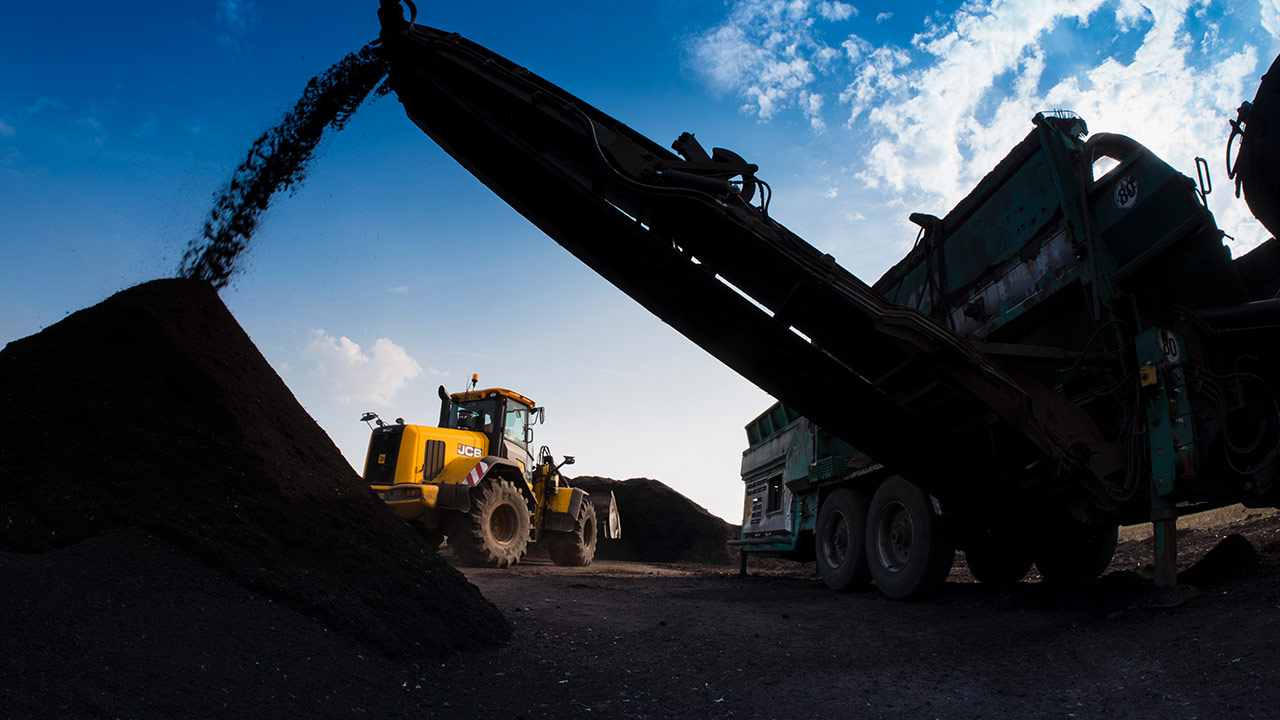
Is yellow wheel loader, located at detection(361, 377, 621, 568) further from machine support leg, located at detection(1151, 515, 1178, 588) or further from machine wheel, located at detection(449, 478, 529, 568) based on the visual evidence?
machine support leg, located at detection(1151, 515, 1178, 588)

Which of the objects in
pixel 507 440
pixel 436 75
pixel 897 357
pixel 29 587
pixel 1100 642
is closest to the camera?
pixel 29 587

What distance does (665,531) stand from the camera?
20312 mm

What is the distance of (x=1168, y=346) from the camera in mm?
4031

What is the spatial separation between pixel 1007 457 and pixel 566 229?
3206mm

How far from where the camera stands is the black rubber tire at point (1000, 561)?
6.32m

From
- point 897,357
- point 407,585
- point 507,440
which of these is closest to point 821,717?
point 407,585

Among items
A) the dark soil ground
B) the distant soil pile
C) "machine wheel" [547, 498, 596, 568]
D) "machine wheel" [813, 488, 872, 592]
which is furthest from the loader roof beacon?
the distant soil pile

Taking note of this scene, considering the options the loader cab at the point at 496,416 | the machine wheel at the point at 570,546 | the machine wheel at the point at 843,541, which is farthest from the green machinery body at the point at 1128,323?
the machine wheel at the point at 570,546

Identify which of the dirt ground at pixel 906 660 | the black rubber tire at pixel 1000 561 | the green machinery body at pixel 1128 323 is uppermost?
the green machinery body at pixel 1128 323

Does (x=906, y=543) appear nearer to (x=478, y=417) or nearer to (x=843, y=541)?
(x=843, y=541)

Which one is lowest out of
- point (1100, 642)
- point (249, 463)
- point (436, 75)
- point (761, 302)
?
point (1100, 642)

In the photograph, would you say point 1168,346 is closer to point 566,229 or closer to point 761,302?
point 761,302

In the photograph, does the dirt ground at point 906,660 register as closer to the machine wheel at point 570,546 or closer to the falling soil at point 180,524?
the falling soil at point 180,524

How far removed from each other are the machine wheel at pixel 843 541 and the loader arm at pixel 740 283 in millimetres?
1594
